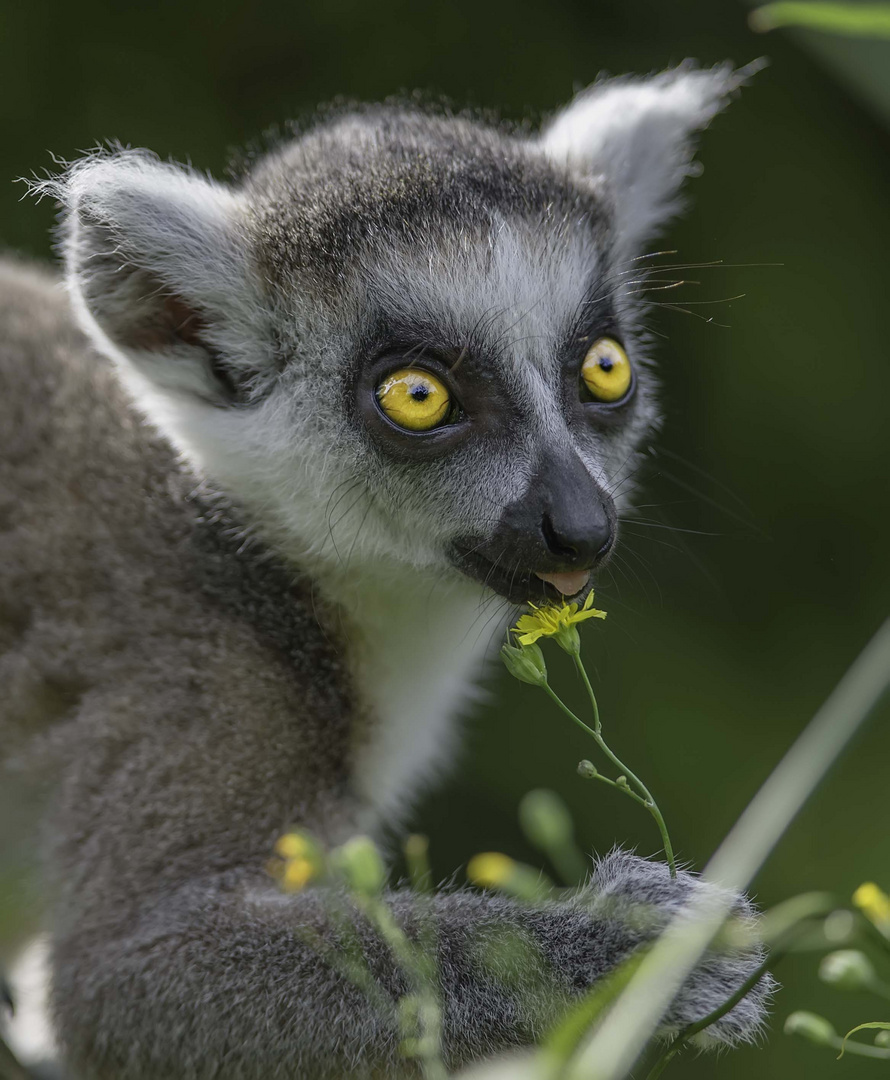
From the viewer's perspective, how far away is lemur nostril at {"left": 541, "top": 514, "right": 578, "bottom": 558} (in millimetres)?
2422

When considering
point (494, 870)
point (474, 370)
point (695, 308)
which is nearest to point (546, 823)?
point (494, 870)

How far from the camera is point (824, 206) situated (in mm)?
4988

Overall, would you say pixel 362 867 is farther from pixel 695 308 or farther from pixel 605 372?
pixel 695 308

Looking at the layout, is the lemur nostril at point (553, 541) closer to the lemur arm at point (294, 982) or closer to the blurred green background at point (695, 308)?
the lemur arm at point (294, 982)

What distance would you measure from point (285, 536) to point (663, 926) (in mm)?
1407

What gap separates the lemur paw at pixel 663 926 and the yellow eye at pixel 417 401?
1007mm

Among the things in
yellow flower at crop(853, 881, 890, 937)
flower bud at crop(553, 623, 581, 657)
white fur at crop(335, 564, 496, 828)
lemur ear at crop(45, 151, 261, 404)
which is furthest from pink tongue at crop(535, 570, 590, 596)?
yellow flower at crop(853, 881, 890, 937)

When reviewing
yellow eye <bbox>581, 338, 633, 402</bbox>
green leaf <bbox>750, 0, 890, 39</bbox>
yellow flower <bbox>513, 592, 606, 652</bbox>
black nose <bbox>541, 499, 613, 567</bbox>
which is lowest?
yellow flower <bbox>513, 592, 606, 652</bbox>

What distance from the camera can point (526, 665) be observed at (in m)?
1.66

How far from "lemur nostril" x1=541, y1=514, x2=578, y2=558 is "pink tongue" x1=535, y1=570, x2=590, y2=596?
65 millimetres

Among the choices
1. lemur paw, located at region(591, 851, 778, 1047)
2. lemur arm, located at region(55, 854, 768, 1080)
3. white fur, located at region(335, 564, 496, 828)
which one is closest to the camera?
lemur paw, located at region(591, 851, 778, 1047)

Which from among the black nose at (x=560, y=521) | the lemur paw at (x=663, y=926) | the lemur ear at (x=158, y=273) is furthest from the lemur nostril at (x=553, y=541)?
the lemur ear at (x=158, y=273)

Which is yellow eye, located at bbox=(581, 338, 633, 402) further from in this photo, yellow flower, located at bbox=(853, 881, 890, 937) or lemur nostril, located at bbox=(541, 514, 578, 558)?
yellow flower, located at bbox=(853, 881, 890, 937)

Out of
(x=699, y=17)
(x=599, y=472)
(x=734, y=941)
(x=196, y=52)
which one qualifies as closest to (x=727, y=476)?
(x=699, y=17)
